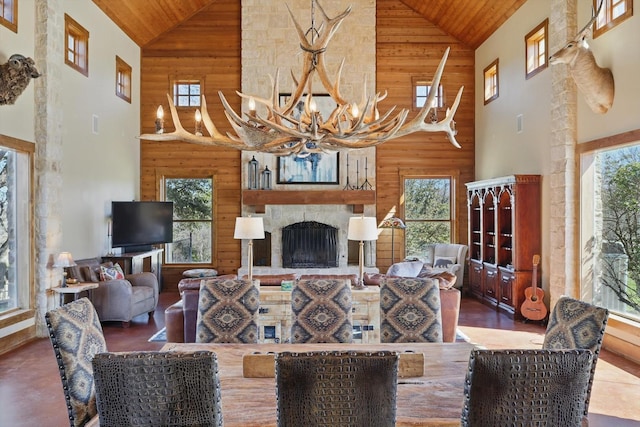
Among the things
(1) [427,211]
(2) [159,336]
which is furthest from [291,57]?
(2) [159,336]

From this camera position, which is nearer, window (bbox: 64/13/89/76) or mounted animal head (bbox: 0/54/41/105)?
mounted animal head (bbox: 0/54/41/105)

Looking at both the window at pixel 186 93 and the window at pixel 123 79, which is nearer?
the window at pixel 123 79

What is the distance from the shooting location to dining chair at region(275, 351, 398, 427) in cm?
157

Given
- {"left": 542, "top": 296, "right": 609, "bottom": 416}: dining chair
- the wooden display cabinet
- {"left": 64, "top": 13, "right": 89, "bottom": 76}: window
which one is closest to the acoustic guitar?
the wooden display cabinet

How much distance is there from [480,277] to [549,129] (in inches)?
111

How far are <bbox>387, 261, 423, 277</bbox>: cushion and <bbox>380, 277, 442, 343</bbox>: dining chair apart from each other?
2.57 meters

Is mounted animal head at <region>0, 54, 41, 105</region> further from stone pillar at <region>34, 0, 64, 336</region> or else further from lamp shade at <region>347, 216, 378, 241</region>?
lamp shade at <region>347, 216, 378, 241</region>

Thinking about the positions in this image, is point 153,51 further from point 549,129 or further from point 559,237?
point 559,237

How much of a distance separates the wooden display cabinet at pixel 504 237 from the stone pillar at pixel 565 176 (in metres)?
0.72

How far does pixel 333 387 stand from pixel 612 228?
5.26m

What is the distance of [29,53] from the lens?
5938 millimetres

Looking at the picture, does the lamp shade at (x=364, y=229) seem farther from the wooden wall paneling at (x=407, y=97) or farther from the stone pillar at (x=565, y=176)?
the wooden wall paneling at (x=407, y=97)

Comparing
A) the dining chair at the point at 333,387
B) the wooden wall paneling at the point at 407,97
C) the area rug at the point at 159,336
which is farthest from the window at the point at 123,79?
the dining chair at the point at 333,387

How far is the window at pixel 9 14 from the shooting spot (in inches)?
214
